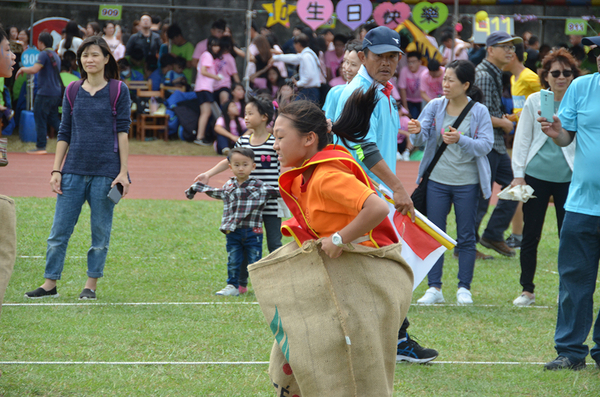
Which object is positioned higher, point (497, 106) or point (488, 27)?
point (488, 27)

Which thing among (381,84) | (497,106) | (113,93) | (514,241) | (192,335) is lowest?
(514,241)

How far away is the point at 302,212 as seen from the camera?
10.1 ft

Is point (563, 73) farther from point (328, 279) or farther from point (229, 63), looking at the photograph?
point (229, 63)

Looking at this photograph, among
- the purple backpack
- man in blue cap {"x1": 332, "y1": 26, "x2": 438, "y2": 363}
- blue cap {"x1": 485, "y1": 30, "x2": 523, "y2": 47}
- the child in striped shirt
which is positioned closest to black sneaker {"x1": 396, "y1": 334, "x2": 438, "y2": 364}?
man in blue cap {"x1": 332, "y1": 26, "x2": 438, "y2": 363}

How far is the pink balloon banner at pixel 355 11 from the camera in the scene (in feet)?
47.4

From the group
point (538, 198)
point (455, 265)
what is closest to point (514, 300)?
point (538, 198)

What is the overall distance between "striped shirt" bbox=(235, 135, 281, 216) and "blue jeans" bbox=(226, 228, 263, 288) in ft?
0.95

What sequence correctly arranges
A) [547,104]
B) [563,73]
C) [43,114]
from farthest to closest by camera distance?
[43,114]
[563,73]
[547,104]

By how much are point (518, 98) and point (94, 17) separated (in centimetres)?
1267

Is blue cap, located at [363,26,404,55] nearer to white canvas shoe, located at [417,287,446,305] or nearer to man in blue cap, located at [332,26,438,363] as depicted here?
man in blue cap, located at [332,26,438,363]

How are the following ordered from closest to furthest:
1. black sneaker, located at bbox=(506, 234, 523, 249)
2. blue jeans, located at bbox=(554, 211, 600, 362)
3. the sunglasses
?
blue jeans, located at bbox=(554, 211, 600, 362), the sunglasses, black sneaker, located at bbox=(506, 234, 523, 249)

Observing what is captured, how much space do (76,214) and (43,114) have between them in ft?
29.2

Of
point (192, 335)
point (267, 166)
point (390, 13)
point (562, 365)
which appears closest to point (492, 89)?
point (267, 166)

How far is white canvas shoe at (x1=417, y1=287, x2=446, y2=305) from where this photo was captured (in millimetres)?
5871
